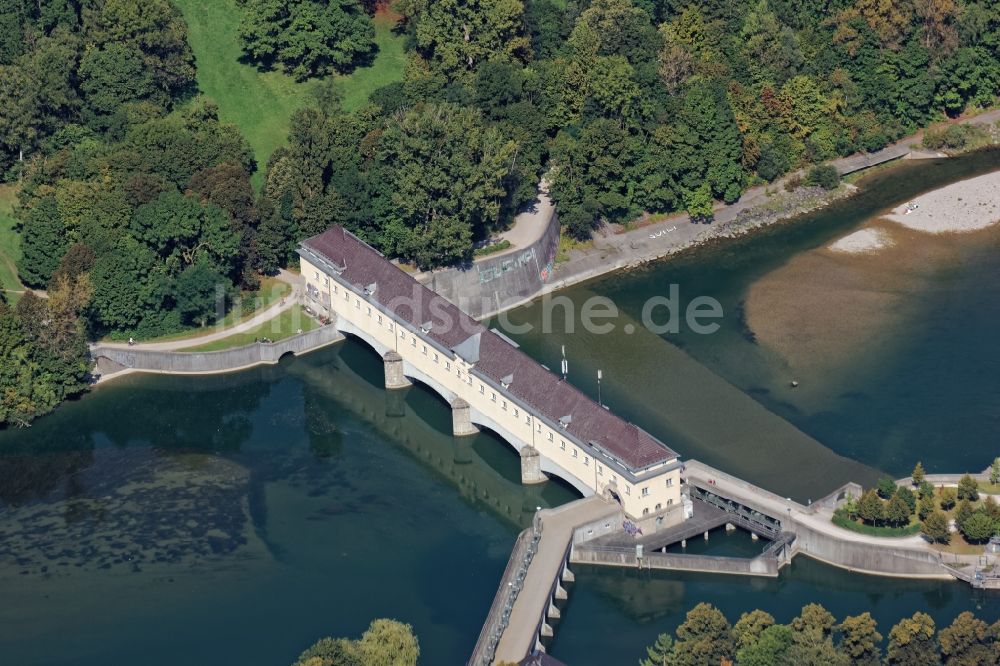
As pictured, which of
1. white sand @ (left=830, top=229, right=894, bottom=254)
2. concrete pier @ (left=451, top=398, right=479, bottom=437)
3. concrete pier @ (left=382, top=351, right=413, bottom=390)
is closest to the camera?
concrete pier @ (left=451, top=398, right=479, bottom=437)

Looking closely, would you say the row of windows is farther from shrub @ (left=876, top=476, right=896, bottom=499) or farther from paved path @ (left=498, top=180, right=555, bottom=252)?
paved path @ (left=498, top=180, right=555, bottom=252)

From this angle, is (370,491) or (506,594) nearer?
(506,594)

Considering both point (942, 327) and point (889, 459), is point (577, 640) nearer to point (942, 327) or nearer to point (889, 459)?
point (889, 459)

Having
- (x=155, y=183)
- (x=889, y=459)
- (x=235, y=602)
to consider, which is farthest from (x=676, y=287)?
(x=235, y=602)

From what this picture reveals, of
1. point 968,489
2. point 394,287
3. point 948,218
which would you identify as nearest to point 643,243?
point 948,218

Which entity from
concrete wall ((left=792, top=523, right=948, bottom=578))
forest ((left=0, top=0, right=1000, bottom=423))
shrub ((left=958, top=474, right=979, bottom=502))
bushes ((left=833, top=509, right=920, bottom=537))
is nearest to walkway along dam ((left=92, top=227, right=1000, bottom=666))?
concrete wall ((left=792, top=523, right=948, bottom=578))

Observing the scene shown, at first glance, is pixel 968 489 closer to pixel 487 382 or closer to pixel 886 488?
pixel 886 488
